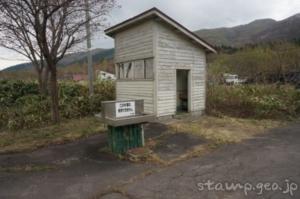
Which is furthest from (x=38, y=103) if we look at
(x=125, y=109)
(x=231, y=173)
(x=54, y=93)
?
(x=231, y=173)

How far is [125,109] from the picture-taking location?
5.77m

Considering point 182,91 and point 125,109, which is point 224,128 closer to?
point 182,91

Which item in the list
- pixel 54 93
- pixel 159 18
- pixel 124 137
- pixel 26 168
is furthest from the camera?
pixel 159 18

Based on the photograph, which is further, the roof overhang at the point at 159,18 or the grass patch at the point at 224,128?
the roof overhang at the point at 159,18

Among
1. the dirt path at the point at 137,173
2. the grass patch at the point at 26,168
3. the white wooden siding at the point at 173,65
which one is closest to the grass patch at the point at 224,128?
the dirt path at the point at 137,173

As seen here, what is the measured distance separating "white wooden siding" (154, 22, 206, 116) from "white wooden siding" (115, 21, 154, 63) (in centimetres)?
38

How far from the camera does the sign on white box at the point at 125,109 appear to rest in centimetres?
565

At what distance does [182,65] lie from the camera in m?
10.2

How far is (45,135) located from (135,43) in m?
4.97

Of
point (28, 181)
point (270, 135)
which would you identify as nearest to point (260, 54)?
point (270, 135)

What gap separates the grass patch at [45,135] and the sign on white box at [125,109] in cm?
248

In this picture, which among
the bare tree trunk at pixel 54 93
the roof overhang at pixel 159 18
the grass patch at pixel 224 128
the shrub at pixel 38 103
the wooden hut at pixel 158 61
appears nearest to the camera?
the grass patch at pixel 224 128

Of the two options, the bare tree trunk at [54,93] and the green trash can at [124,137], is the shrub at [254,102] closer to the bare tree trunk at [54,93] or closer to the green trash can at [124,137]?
the green trash can at [124,137]

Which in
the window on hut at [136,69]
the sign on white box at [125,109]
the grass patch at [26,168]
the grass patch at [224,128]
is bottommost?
the grass patch at [26,168]
